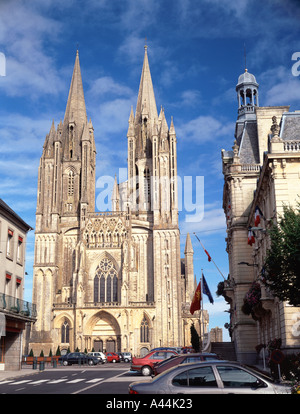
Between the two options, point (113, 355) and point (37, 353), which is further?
point (37, 353)

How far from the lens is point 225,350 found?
3650cm

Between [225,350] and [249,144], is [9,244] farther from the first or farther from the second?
[249,144]

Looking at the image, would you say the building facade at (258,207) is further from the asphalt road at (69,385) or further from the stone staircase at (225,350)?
the asphalt road at (69,385)

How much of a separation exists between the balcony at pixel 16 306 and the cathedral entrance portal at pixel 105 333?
28.6 meters

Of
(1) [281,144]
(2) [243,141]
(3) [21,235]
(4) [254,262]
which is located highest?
(2) [243,141]

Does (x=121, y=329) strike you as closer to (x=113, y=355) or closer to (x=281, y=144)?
(x=113, y=355)

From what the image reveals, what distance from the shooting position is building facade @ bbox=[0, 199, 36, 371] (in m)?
30.5

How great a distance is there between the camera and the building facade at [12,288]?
3053 centimetres

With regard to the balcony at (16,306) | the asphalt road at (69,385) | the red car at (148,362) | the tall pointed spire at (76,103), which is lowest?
the asphalt road at (69,385)

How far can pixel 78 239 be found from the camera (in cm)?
6675

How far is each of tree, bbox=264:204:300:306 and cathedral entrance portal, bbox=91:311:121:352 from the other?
4432 centimetres

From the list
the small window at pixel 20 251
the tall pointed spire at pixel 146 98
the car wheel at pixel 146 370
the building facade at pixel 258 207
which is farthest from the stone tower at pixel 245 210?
the tall pointed spire at pixel 146 98

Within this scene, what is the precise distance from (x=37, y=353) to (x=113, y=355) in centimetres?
1358

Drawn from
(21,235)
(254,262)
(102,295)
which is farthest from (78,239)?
Result: (254,262)
